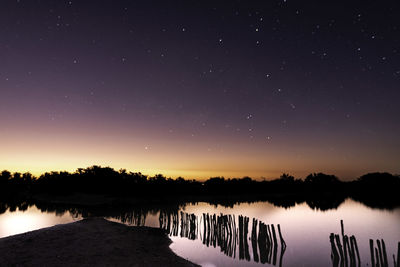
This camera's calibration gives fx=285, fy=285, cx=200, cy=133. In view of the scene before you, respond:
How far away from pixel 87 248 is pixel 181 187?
50109 mm

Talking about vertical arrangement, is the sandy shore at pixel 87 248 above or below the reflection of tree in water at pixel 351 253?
below

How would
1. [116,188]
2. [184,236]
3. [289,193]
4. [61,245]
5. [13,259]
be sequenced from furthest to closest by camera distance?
1. [289,193]
2. [116,188]
3. [184,236]
4. [61,245]
5. [13,259]

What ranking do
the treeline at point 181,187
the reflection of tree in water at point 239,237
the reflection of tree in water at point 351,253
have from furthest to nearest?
the treeline at point 181,187 → the reflection of tree in water at point 239,237 → the reflection of tree in water at point 351,253

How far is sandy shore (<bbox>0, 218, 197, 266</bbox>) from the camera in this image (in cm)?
1028

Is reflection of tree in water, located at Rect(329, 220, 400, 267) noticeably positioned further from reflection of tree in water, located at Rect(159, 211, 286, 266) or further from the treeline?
the treeline

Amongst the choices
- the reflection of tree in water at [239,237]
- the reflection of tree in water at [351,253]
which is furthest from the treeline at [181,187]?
the reflection of tree in water at [351,253]

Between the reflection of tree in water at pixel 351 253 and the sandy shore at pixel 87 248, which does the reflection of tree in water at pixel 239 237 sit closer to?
the sandy shore at pixel 87 248

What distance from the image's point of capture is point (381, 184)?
91875 millimetres

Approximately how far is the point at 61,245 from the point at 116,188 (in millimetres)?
39513

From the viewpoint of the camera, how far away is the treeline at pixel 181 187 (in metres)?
51.9

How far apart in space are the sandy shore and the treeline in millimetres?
36449

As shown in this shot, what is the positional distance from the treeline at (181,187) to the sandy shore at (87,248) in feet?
120

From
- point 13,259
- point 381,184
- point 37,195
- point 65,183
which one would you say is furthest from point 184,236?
point 381,184

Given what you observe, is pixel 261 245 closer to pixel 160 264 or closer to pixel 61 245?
pixel 160 264
